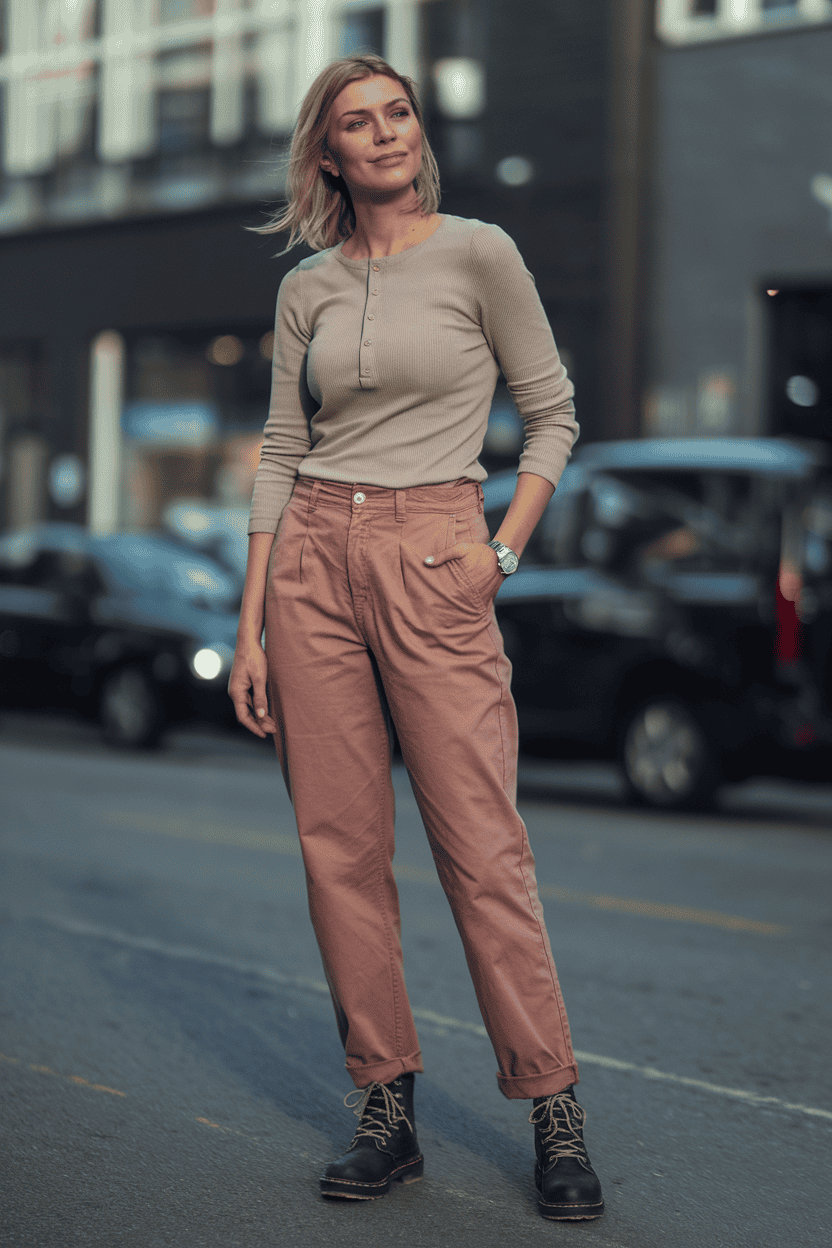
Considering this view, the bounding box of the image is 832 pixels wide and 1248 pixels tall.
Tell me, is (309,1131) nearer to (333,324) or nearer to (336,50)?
(333,324)

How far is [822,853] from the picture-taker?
868cm

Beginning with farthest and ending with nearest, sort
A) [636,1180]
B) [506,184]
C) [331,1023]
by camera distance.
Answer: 1. [506,184]
2. [331,1023]
3. [636,1180]

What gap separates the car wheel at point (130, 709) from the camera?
13180mm

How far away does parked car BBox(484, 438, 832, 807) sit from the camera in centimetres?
962

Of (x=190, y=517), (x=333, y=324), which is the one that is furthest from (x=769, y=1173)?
(x=190, y=517)

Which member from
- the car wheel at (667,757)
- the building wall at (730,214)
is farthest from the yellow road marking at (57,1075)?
the building wall at (730,214)

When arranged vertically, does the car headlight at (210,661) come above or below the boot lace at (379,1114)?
below

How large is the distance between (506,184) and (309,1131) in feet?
48.5

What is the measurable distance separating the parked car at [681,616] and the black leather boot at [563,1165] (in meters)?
6.35

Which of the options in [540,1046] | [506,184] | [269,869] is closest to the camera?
[540,1046]

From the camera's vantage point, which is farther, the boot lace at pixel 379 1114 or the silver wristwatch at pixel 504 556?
the boot lace at pixel 379 1114

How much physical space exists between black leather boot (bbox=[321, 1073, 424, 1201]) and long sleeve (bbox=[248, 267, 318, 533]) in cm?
115

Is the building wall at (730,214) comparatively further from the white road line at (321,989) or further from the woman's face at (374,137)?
the woman's face at (374,137)

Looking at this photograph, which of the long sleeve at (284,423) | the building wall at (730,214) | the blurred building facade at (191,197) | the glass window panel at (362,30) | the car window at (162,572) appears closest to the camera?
the long sleeve at (284,423)
